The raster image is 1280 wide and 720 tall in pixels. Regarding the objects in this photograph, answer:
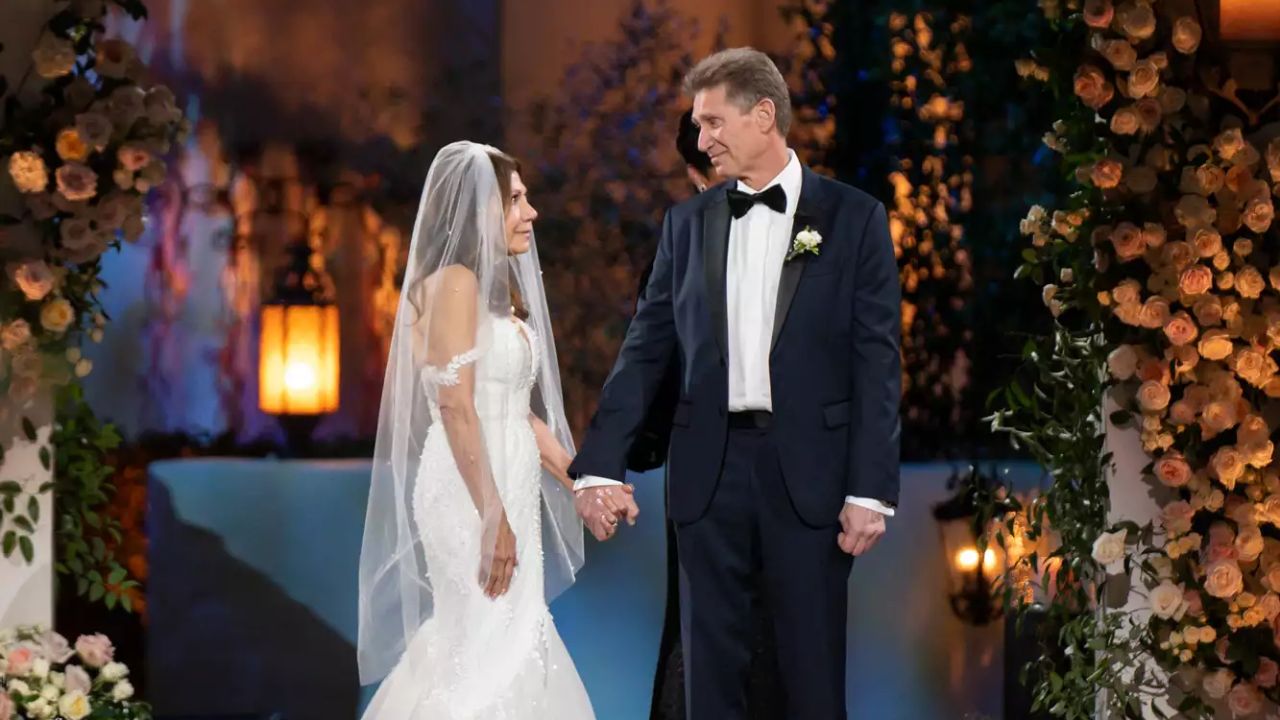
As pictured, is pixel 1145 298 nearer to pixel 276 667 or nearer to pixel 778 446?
pixel 778 446

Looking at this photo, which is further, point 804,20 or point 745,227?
point 804,20

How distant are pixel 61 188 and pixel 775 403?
1.71 m

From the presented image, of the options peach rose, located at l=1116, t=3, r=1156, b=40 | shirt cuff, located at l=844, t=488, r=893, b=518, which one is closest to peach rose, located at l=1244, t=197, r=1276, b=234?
peach rose, located at l=1116, t=3, r=1156, b=40

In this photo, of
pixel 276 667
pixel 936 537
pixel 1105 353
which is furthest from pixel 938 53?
pixel 276 667

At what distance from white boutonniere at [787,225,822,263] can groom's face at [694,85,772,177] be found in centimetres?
20

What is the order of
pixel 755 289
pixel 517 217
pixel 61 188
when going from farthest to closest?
pixel 517 217 < pixel 61 188 < pixel 755 289

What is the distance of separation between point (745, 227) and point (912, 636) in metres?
2.46

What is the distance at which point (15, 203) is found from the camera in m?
3.79

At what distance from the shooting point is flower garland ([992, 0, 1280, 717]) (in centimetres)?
350

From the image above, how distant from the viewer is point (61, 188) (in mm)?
3707

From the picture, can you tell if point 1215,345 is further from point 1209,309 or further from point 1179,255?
point 1179,255

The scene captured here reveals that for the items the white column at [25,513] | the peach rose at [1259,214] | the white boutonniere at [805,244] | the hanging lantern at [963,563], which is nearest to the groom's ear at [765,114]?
the white boutonniere at [805,244]

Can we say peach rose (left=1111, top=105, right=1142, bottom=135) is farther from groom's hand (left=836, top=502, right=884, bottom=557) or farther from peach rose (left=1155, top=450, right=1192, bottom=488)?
groom's hand (left=836, top=502, right=884, bottom=557)

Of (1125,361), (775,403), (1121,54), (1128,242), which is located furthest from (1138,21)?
(775,403)
